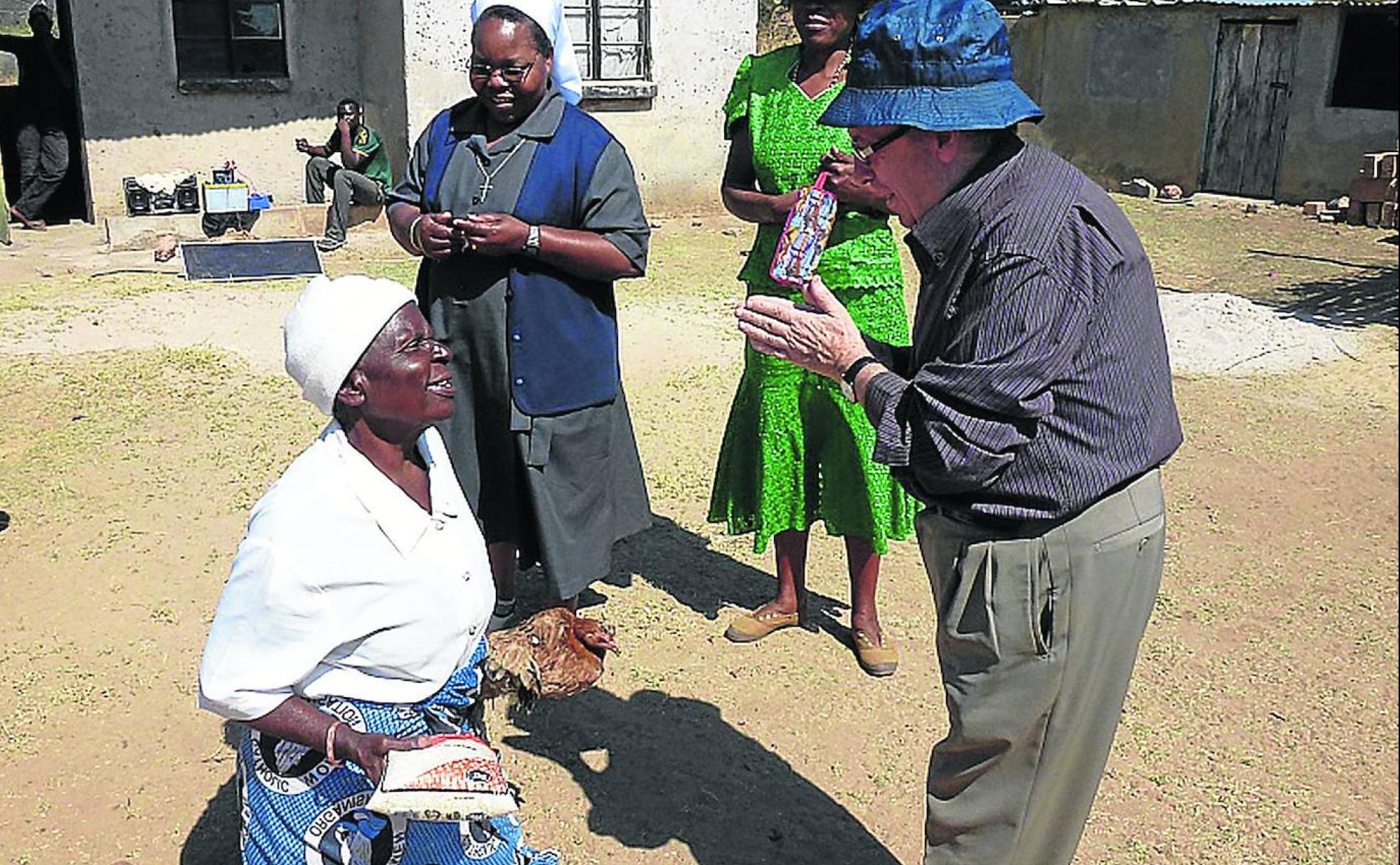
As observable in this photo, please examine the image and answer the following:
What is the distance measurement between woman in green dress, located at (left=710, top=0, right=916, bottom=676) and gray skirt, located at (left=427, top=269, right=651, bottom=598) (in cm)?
46

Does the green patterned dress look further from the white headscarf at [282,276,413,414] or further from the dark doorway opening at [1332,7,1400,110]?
the dark doorway opening at [1332,7,1400,110]

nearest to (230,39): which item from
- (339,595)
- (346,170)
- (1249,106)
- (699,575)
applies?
(346,170)

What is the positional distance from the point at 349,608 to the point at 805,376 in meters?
2.10

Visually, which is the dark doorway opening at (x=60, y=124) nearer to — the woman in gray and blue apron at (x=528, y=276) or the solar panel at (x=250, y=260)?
the solar panel at (x=250, y=260)

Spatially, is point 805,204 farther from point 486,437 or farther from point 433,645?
point 433,645

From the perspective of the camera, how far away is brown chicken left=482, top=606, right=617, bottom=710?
2867 mm

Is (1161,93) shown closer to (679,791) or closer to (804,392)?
(804,392)

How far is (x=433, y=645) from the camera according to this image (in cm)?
258

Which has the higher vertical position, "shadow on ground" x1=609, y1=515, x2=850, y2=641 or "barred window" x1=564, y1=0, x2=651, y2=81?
"barred window" x1=564, y1=0, x2=651, y2=81

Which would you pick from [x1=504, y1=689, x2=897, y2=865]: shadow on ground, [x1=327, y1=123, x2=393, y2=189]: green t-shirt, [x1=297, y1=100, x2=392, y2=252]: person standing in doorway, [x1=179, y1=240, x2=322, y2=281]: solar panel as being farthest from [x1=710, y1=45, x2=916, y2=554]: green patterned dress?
[x1=327, y1=123, x2=393, y2=189]: green t-shirt

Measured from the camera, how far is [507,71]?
3592 mm

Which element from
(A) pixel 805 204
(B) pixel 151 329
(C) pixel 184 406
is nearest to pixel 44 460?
(C) pixel 184 406

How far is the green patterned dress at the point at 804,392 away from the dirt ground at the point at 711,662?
1.74ft

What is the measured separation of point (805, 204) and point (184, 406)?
4.36 meters
